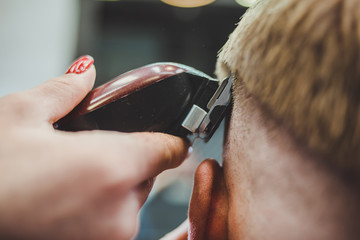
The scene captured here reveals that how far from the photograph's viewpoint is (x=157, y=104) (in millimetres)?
542

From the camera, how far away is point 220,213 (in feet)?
1.59

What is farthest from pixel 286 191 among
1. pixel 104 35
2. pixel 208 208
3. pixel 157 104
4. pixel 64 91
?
pixel 104 35

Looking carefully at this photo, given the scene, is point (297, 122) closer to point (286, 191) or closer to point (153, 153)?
point (286, 191)

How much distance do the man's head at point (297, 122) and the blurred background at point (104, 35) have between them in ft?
4.65

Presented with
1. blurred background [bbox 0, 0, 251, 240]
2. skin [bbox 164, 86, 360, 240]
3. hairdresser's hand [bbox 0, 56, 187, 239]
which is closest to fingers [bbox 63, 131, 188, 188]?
hairdresser's hand [bbox 0, 56, 187, 239]

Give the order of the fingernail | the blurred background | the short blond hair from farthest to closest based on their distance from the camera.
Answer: the blurred background
the fingernail
the short blond hair

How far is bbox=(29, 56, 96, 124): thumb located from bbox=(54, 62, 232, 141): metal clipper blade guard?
0.02m

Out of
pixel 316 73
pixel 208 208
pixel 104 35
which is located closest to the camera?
pixel 316 73

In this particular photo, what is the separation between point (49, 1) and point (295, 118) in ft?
6.22

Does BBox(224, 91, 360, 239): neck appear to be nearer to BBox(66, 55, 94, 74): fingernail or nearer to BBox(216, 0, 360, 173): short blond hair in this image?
BBox(216, 0, 360, 173): short blond hair

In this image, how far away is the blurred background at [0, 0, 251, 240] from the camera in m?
1.77

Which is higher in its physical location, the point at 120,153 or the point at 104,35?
the point at 120,153

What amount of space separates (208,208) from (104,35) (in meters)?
1.72

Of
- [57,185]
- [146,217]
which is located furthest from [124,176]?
[146,217]
